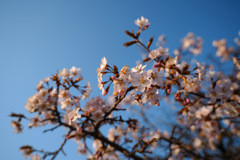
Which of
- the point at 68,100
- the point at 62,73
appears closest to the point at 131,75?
the point at 68,100

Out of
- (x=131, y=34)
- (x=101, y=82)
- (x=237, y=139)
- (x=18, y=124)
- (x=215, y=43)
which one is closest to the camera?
(x=101, y=82)

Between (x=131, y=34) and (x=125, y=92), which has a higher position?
(x=131, y=34)

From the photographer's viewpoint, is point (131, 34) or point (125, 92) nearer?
point (125, 92)

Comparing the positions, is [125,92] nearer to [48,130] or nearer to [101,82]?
[101,82]

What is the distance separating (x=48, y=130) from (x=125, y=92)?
5.49 feet

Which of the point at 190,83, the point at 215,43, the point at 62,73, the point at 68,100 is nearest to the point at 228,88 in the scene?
the point at 190,83

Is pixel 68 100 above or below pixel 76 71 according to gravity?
below

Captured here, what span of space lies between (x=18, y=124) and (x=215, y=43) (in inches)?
331

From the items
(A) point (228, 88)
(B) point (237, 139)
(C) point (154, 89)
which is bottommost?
(B) point (237, 139)

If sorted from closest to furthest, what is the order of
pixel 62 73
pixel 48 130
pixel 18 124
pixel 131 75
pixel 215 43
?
pixel 131 75 < pixel 48 130 < pixel 62 73 < pixel 18 124 < pixel 215 43

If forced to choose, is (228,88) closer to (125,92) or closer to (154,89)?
(154,89)

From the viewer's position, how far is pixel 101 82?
1.58m

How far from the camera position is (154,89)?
4.86ft

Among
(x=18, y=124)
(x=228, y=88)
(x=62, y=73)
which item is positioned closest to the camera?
(x=228, y=88)
